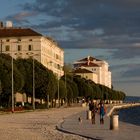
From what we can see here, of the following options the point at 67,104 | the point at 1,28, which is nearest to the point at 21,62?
the point at 67,104

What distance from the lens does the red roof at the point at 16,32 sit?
154 meters

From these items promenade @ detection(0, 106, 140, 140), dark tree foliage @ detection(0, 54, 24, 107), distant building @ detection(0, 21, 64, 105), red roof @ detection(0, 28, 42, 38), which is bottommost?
promenade @ detection(0, 106, 140, 140)

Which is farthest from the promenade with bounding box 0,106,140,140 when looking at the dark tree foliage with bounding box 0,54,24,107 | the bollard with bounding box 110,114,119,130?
the dark tree foliage with bounding box 0,54,24,107

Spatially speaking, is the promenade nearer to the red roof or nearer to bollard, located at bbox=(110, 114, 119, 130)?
bollard, located at bbox=(110, 114, 119, 130)

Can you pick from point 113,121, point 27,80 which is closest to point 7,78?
point 27,80

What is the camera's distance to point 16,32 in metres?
156

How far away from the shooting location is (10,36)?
504ft

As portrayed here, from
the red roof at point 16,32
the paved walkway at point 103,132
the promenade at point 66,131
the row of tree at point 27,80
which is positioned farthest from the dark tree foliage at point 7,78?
the red roof at point 16,32

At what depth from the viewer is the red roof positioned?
154 m

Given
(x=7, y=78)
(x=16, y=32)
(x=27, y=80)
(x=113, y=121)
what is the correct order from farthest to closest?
(x=16, y=32) < (x=27, y=80) < (x=7, y=78) < (x=113, y=121)

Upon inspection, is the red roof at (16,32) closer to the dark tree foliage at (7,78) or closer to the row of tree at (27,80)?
the row of tree at (27,80)

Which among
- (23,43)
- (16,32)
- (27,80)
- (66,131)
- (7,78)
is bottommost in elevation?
(66,131)

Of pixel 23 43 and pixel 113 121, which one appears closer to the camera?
pixel 113 121

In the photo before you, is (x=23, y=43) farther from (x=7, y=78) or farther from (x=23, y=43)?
(x=7, y=78)
